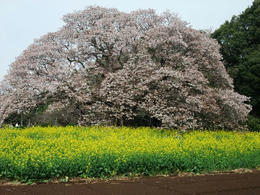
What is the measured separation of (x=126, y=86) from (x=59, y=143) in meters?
8.94

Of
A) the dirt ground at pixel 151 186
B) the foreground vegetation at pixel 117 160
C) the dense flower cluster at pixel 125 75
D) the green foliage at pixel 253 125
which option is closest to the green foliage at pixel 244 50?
the green foliage at pixel 253 125

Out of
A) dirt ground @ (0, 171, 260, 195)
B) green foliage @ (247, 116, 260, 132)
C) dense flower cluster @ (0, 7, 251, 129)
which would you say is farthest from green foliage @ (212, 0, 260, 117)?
dirt ground @ (0, 171, 260, 195)

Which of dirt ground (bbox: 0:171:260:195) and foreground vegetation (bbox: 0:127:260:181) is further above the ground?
foreground vegetation (bbox: 0:127:260:181)

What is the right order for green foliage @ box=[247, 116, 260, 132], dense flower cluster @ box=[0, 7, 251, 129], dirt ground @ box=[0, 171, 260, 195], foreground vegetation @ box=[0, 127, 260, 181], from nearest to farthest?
dirt ground @ box=[0, 171, 260, 195] → foreground vegetation @ box=[0, 127, 260, 181] → dense flower cluster @ box=[0, 7, 251, 129] → green foliage @ box=[247, 116, 260, 132]

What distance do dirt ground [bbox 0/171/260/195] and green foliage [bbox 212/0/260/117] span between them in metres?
24.1

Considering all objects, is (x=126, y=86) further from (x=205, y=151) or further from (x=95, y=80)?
(x=205, y=151)

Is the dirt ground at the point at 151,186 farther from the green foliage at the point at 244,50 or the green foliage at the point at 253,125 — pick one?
the green foliage at the point at 244,50

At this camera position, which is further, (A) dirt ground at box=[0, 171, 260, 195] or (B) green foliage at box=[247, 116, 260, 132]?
(B) green foliage at box=[247, 116, 260, 132]

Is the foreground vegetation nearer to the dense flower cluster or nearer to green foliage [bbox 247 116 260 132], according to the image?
the dense flower cluster

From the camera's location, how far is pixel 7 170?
8938 mm

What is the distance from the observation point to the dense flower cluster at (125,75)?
65.1ft

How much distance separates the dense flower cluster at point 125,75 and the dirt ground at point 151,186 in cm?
872

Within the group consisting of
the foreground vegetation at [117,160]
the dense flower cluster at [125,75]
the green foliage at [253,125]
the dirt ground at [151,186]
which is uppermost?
the dense flower cluster at [125,75]

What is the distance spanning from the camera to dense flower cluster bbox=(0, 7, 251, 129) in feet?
65.1
